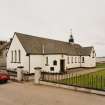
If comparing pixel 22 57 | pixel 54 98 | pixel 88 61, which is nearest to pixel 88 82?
pixel 54 98

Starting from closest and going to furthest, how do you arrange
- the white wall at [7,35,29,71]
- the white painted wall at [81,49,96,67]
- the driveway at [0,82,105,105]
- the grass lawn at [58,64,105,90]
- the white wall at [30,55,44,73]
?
the driveway at [0,82,105,105], the grass lawn at [58,64,105,90], the white wall at [7,35,29,71], the white wall at [30,55,44,73], the white painted wall at [81,49,96,67]

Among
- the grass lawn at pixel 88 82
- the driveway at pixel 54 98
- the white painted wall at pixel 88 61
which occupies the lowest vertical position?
the driveway at pixel 54 98

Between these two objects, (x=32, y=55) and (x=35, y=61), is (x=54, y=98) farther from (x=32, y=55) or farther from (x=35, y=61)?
(x=35, y=61)

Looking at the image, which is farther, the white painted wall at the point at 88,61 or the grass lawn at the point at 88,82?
the white painted wall at the point at 88,61

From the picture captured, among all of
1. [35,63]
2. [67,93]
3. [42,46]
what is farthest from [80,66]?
[67,93]

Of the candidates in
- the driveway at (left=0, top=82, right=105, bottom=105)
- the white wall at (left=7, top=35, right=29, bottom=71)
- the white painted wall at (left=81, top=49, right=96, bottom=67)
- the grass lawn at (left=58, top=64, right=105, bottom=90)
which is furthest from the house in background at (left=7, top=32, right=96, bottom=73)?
the white painted wall at (left=81, top=49, right=96, bottom=67)

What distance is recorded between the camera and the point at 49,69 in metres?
26.5

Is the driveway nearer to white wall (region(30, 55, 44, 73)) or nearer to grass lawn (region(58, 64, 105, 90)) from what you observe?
grass lawn (region(58, 64, 105, 90))

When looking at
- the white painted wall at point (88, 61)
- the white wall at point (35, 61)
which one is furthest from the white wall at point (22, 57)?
the white painted wall at point (88, 61)

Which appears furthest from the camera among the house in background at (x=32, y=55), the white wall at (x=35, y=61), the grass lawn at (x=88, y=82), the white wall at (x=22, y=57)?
the white wall at (x=35, y=61)

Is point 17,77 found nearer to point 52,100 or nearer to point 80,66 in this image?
point 52,100

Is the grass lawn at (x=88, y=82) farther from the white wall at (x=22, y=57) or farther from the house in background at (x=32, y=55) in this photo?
the white wall at (x=22, y=57)

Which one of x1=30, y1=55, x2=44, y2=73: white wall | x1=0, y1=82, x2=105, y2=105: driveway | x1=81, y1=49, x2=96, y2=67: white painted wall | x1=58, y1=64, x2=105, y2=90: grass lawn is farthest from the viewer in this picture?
x1=81, y1=49, x2=96, y2=67: white painted wall

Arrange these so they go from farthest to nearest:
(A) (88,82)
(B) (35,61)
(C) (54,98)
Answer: (B) (35,61)
(A) (88,82)
(C) (54,98)
